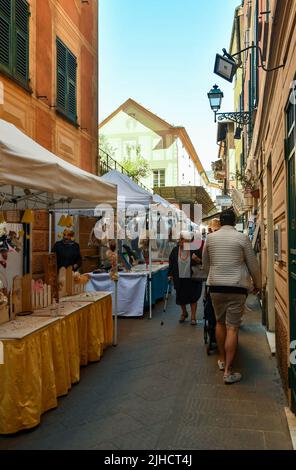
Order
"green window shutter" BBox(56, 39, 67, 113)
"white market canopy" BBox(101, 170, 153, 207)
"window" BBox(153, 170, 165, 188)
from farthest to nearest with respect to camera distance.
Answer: "window" BBox(153, 170, 165, 188) → "green window shutter" BBox(56, 39, 67, 113) → "white market canopy" BBox(101, 170, 153, 207)

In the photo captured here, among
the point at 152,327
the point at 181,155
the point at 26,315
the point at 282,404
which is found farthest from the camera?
the point at 181,155

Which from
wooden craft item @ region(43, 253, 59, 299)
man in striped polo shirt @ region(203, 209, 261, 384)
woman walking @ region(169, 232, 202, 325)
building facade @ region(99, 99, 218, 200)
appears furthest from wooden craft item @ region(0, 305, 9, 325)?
building facade @ region(99, 99, 218, 200)

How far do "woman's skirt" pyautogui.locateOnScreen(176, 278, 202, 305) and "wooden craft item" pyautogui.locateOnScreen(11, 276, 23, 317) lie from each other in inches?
147

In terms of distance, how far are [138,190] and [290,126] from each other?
5.29 metres

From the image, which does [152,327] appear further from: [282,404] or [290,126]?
[290,126]

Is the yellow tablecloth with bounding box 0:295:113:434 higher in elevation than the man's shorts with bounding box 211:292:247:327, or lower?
lower

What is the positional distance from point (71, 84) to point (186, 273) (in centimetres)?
584

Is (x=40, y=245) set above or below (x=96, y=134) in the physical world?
below

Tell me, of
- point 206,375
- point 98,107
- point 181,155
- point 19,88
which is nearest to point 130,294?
point 206,375

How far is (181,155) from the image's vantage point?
1560 inches

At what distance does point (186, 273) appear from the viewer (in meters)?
7.64

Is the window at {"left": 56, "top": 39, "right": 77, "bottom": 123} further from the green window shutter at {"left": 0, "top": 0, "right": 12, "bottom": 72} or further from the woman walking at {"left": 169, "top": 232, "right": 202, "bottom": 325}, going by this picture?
the woman walking at {"left": 169, "top": 232, "right": 202, "bottom": 325}

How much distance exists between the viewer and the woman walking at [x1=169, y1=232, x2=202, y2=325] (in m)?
7.56

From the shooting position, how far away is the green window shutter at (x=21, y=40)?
786 centimetres
